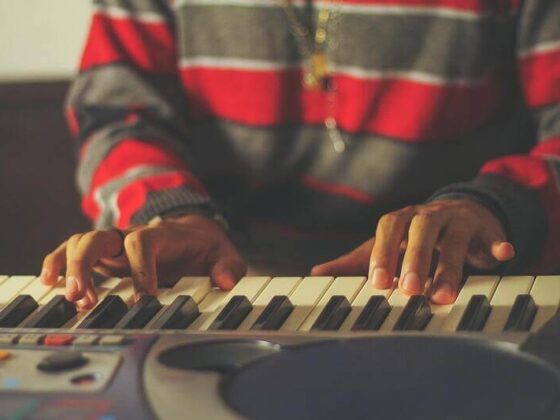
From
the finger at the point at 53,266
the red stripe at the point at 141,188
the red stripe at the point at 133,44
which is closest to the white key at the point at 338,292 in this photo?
the finger at the point at 53,266

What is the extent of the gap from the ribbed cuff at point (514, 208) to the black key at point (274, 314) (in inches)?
8.7

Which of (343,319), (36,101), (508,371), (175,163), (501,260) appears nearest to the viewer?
(508,371)

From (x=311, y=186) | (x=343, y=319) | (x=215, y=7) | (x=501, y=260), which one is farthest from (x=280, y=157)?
(x=343, y=319)

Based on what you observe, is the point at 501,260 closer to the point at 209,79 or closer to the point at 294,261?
the point at 294,261

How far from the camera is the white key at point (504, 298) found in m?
0.63

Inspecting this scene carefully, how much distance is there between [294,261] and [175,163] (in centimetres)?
16

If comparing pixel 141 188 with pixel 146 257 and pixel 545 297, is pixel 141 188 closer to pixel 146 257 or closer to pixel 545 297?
pixel 146 257

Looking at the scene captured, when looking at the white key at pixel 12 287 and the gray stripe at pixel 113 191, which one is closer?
the white key at pixel 12 287

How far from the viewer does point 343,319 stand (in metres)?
0.67

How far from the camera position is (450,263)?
0.73 meters

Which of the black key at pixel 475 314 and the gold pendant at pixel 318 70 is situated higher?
the black key at pixel 475 314

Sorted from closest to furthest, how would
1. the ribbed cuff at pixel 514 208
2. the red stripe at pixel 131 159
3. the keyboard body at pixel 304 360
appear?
the keyboard body at pixel 304 360, the ribbed cuff at pixel 514 208, the red stripe at pixel 131 159

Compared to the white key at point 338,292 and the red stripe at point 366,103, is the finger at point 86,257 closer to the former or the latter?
the white key at point 338,292

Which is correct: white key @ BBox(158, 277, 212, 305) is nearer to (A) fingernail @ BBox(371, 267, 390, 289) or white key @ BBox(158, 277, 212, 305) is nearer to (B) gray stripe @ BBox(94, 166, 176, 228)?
(A) fingernail @ BBox(371, 267, 390, 289)
